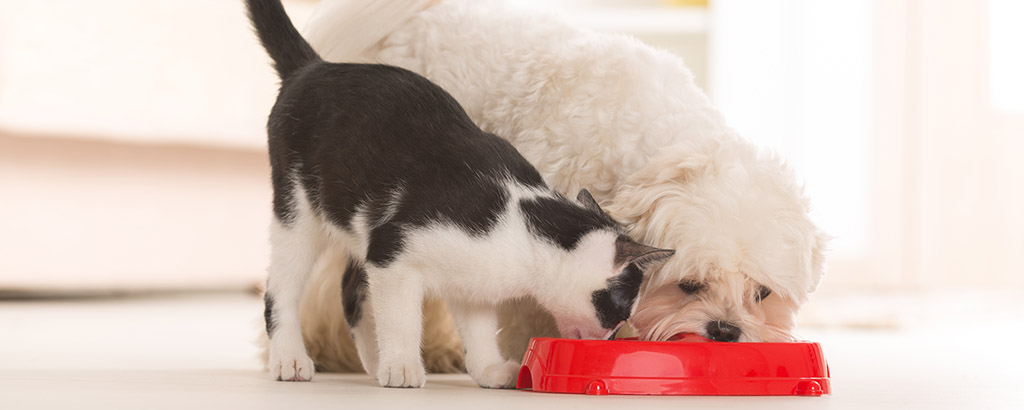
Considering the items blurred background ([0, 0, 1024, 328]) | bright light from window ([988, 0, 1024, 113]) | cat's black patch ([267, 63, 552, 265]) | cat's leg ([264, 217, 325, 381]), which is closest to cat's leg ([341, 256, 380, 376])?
cat's leg ([264, 217, 325, 381])

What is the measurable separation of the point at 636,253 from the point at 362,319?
0.75 metres

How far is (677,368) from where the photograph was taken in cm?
191

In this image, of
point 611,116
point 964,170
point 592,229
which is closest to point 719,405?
point 592,229

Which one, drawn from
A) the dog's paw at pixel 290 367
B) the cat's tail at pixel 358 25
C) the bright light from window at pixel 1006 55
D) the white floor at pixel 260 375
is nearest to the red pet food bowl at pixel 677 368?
the white floor at pixel 260 375

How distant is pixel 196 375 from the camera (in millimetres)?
2256

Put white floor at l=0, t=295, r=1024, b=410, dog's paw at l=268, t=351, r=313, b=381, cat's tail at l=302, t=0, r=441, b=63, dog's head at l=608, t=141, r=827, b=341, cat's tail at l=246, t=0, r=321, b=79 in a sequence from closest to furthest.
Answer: white floor at l=0, t=295, r=1024, b=410 → dog's head at l=608, t=141, r=827, b=341 → dog's paw at l=268, t=351, r=313, b=381 → cat's tail at l=246, t=0, r=321, b=79 → cat's tail at l=302, t=0, r=441, b=63

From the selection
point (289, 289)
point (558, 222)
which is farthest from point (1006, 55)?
point (289, 289)

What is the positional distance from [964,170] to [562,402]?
513cm

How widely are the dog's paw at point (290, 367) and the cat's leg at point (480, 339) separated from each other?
1.04ft

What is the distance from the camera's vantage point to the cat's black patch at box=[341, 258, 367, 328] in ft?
7.83

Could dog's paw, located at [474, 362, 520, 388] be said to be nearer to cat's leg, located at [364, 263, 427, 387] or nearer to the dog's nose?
cat's leg, located at [364, 263, 427, 387]

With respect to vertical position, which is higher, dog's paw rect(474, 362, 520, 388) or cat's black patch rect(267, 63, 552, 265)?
cat's black patch rect(267, 63, 552, 265)

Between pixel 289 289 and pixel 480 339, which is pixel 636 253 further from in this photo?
pixel 289 289

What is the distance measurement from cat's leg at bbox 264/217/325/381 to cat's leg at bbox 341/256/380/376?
0.54ft
